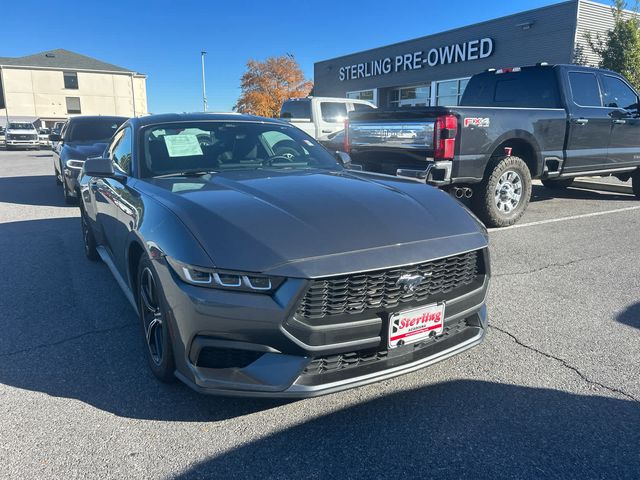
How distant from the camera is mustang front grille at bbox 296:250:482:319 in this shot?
2.20 m

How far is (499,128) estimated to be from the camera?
6.29 meters

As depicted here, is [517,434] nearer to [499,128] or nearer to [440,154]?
[440,154]

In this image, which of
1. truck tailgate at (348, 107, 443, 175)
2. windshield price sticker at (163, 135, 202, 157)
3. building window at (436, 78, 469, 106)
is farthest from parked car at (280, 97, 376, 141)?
building window at (436, 78, 469, 106)

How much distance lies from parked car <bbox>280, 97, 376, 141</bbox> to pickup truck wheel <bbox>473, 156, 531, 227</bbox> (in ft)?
20.6

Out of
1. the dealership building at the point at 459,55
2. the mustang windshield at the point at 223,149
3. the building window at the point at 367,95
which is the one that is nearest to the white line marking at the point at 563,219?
the mustang windshield at the point at 223,149

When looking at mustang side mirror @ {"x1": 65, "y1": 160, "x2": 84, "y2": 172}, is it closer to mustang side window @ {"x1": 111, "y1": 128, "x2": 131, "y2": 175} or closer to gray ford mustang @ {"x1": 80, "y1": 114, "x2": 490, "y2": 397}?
mustang side window @ {"x1": 111, "y1": 128, "x2": 131, "y2": 175}

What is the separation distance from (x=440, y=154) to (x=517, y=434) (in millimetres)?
4089

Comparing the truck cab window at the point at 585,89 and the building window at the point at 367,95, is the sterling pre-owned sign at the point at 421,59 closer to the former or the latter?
the building window at the point at 367,95

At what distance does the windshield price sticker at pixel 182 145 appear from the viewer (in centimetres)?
358

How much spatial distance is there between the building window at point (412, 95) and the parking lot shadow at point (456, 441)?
2149 centimetres

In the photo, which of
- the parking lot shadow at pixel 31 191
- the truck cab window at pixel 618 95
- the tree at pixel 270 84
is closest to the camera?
the truck cab window at pixel 618 95

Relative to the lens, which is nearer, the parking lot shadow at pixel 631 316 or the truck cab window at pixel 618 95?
the parking lot shadow at pixel 631 316

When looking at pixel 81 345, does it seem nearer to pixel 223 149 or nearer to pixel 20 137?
pixel 223 149

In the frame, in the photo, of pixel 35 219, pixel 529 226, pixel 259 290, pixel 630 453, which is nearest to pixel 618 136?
pixel 529 226
